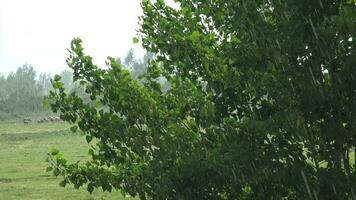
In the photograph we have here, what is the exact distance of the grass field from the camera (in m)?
20.8

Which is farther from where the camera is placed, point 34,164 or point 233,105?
point 34,164

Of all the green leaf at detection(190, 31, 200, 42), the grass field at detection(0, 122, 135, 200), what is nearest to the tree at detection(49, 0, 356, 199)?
the green leaf at detection(190, 31, 200, 42)

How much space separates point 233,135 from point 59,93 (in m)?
1.87

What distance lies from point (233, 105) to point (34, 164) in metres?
28.9

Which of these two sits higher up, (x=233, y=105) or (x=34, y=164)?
(x=233, y=105)

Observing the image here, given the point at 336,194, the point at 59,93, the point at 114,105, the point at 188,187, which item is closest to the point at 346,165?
the point at 336,194

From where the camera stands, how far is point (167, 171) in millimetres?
4871

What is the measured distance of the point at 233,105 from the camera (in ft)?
16.4

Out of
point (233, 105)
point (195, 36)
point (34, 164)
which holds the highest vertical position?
point (195, 36)

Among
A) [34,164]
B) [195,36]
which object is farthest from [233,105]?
[34,164]

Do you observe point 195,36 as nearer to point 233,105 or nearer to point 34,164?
point 233,105

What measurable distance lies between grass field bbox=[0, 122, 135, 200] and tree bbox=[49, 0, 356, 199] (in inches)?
55.9

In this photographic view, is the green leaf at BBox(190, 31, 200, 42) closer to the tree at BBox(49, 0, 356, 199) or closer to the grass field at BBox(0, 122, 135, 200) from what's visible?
the tree at BBox(49, 0, 356, 199)

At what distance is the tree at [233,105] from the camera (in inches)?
164
